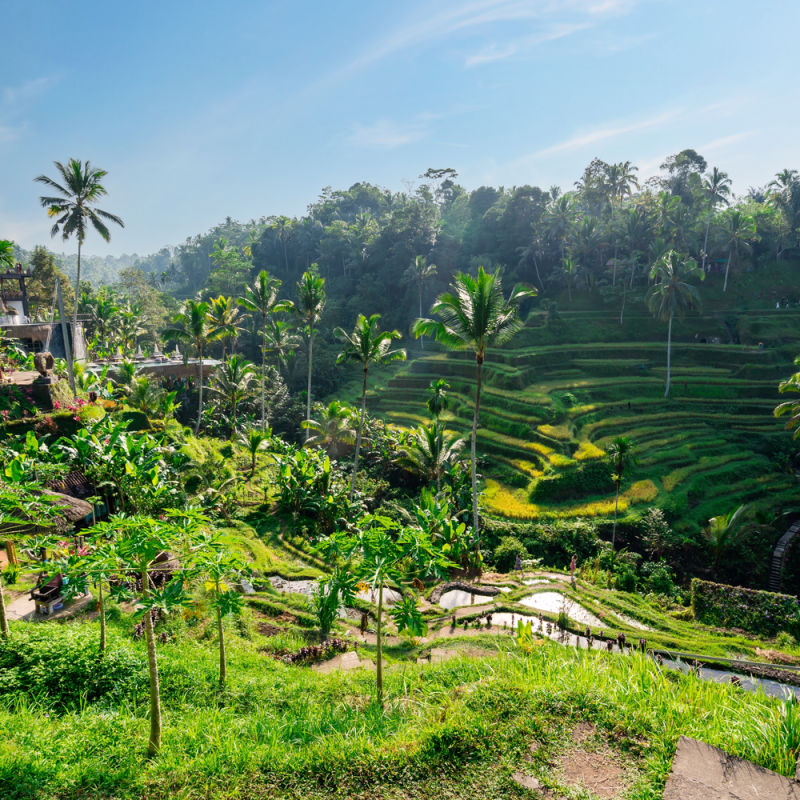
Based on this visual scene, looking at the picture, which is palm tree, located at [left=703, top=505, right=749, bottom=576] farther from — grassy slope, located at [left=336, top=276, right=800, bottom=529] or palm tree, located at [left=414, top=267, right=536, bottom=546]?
palm tree, located at [left=414, top=267, right=536, bottom=546]

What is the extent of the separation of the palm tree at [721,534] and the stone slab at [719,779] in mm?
16501

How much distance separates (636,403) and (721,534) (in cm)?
1396

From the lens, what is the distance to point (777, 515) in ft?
69.9

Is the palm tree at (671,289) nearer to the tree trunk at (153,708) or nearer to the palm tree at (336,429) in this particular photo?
the palm tree at (336,429)

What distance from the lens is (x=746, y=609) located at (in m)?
14.4

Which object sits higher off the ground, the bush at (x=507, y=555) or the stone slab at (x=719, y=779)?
the stone slab at (x=719, y=779)

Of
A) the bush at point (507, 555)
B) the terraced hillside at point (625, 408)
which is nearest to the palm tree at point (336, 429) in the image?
the terraced hillside at point (625, 408)

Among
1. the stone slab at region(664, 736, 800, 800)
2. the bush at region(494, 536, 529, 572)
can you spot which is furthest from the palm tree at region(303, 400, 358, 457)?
the stone slab at region(664, 736, 800, 800)

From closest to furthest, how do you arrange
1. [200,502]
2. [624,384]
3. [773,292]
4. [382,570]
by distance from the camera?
[382,570] → [200,502] → [624,384] → [773,292]

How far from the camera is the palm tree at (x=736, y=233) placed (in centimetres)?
4447

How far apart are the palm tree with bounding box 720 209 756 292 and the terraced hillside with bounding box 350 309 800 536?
27.6ft

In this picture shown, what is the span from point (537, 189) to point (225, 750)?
182ft

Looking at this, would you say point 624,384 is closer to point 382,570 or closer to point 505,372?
point 505,372

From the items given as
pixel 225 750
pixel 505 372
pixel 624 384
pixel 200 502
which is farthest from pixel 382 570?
pixel 624 384
